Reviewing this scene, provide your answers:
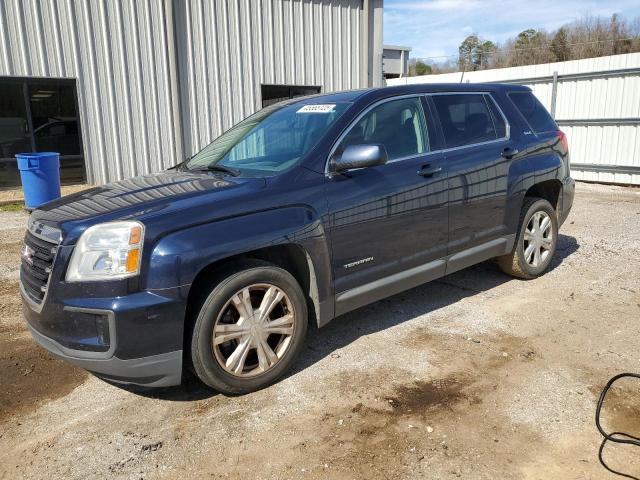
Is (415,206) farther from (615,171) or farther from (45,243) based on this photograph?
(615,171)

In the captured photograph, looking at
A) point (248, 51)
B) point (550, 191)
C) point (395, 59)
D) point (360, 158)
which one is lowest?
point (550, 191)

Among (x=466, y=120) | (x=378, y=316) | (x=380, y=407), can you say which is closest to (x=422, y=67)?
(x=466, y=120)

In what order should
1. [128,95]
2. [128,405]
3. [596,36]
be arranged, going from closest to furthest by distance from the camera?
[128,405], [128,95], [596,36]

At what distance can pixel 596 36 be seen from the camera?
132 ft

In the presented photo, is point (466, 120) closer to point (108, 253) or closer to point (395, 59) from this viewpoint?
point (108, 253)

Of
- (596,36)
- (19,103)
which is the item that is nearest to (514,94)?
(19,103)

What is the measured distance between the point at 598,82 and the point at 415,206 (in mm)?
10526

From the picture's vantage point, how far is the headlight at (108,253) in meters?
2.74

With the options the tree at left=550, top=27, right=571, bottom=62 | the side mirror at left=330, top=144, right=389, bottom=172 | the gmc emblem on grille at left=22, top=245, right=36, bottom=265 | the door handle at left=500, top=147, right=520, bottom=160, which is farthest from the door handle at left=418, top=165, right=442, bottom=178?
the tree at left=550, top=27, right=571, bottom=62

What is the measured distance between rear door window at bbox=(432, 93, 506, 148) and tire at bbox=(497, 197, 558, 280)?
2.80ft

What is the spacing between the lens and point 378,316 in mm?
4488

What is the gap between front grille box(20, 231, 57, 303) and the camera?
9.61 feet

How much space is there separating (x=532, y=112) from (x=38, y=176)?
7651 mm

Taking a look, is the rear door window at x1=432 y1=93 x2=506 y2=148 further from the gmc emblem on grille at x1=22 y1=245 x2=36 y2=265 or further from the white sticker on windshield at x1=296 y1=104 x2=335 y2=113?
the gmc emblem on grille at x1=22 y1=245 x2=36 y2=265
